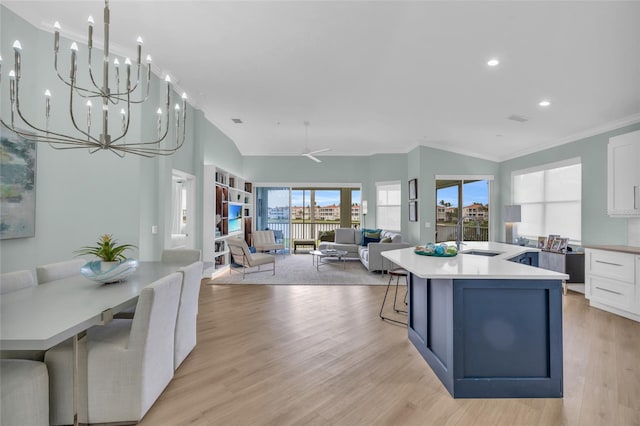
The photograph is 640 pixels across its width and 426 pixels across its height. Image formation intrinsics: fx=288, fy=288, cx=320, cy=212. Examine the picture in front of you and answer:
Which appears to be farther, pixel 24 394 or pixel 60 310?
pixel 60 310

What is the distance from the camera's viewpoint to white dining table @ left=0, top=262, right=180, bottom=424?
4.09 feet

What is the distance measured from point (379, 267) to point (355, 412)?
4.22m

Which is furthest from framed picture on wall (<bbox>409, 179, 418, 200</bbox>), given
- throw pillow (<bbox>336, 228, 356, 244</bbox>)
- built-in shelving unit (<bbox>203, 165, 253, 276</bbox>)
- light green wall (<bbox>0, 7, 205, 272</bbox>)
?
light green wall (<bbox>0, 7, 205, 272</bbox>)

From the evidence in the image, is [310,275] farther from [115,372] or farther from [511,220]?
[115,372]

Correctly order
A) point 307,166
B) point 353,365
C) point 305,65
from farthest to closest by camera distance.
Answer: point 307,166 < point 305,65 < point 353,365

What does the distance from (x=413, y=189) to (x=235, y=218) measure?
4.54m

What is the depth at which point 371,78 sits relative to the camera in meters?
3.81

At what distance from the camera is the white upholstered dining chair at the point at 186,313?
7.48 feet

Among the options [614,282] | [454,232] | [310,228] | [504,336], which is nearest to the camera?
[504,336]

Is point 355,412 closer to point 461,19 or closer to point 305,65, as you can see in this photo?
point 461,19

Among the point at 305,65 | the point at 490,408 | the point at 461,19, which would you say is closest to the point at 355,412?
the point at 490,408

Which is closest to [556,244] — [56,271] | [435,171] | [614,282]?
[614,282]

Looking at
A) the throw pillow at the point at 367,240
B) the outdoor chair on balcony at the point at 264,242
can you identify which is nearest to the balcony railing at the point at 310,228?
the outdoor chair on balcony at the point at 264,242

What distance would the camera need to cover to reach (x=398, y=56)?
3232 millimetres
